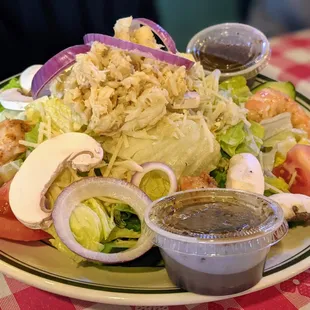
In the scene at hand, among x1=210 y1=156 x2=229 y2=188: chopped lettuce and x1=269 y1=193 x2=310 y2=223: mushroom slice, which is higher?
x1=269 y1=193 x2=310 y2=223: mushroom slice

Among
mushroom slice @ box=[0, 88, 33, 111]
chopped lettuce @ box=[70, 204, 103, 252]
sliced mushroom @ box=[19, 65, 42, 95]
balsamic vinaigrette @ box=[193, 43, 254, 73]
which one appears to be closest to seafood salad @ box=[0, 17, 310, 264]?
chopped lettuce @ box=[70, 204, 103, 252]

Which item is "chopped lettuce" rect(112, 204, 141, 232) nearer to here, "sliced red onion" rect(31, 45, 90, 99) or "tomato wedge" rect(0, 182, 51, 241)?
"tomato wedge" rect(0, 182, 51, 241)

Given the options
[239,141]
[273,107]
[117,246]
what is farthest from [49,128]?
[273,107]

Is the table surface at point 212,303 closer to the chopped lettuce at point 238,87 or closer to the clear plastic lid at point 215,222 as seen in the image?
the clear plastic lid at point 215,222

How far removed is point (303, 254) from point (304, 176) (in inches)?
21.1

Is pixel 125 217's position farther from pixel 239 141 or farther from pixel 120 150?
pixel 239 141

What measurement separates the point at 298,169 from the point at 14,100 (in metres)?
1.57

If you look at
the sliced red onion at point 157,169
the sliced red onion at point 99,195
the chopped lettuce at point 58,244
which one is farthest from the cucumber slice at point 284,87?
the chopped lettuce at point 58,244

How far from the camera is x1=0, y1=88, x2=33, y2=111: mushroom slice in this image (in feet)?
8.59

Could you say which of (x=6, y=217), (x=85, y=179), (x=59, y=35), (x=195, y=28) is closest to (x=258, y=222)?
(x=85, y=179)

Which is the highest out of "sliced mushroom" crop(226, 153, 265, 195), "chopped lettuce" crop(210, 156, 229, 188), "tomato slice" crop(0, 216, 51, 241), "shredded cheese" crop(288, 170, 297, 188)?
"tomato slice" crop(0, 216, 51, 241)

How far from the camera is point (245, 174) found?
211 centimetres

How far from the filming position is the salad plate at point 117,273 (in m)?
1.65

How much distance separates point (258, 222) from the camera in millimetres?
1618
